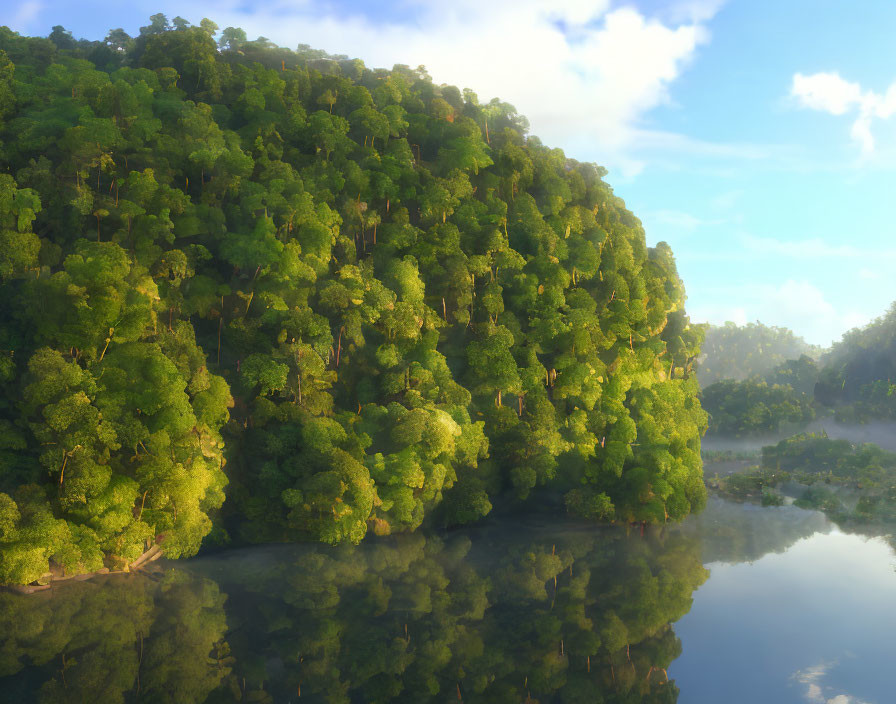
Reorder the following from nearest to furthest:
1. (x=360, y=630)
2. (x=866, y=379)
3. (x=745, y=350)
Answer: (x=360, y=630), (x=866, y=379), (x=745, y=350)

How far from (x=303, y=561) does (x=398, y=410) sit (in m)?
5.15

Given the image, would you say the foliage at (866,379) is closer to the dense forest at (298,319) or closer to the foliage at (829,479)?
the foliage at (829,479)

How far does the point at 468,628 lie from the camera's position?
48.5 feet

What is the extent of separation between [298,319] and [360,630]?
11.2 m

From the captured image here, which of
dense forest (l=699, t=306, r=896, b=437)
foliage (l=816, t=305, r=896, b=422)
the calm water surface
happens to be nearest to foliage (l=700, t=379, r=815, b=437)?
dense forest (l=699, t=306, r=896, b=437)

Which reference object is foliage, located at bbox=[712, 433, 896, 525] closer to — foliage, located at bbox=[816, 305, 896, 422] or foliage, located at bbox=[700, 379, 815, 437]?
foliage, located at bbox=[700, 379, 815, 437]

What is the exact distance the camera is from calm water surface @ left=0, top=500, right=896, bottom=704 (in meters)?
11.9

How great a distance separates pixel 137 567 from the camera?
20250 millimetres

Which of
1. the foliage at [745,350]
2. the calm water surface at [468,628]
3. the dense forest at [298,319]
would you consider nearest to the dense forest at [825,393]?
the dense forest at [298,319]

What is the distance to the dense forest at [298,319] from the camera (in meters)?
19.7

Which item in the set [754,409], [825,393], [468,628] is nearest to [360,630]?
[468,628]

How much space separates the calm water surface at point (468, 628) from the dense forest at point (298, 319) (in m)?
2.38

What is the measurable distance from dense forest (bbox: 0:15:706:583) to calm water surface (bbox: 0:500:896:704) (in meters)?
2.38

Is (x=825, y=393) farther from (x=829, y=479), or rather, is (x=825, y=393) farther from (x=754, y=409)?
(x=829, y=479)
